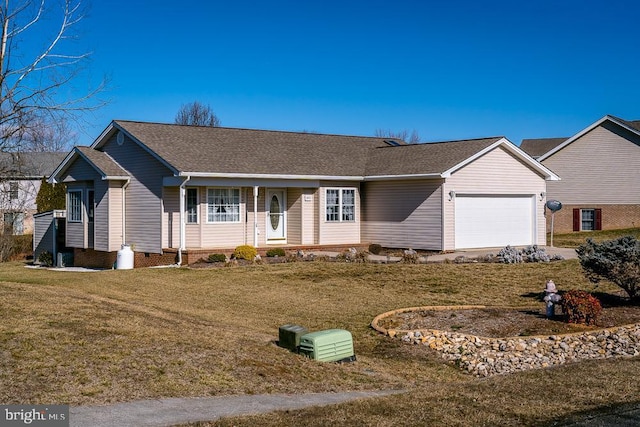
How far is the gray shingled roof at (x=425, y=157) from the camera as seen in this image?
26016 mm

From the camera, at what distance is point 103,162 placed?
2631cm

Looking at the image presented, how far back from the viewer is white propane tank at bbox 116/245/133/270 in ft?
80.5

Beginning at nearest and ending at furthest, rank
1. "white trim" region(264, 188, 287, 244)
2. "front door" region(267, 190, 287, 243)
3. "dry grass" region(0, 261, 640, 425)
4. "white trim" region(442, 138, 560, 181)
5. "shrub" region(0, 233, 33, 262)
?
"dry grass" region(0, 261, 640, 425), "white trim" region(442, 138, 560, 181), "white trim" region(264, 188, 287, 244), "front door" region(267, 190, 287, 243), "shrub" region(0, 233, 33, 262)

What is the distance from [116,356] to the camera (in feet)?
31.1

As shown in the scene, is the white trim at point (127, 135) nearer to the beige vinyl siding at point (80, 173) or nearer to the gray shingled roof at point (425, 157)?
the beige vinyl siding at point (80, 173)

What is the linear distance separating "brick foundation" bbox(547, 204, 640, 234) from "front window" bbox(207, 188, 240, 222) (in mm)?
21170

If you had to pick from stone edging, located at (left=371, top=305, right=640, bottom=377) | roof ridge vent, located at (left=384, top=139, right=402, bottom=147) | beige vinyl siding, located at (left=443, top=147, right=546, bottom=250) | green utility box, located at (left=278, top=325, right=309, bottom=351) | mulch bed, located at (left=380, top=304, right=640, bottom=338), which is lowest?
stone edging, located at (left=371, top=305, right=640, bottom=377)

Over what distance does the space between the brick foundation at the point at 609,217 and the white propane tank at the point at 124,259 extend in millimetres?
24432

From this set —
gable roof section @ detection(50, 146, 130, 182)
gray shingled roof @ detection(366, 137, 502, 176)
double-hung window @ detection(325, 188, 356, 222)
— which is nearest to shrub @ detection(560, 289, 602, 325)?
gray shingled roof @ detection(366, 137, 502, 176)

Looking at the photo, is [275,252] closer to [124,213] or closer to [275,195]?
[275,195]

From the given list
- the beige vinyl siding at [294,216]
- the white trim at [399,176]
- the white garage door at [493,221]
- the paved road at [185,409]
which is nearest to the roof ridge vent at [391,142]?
the white trim at [399,176]

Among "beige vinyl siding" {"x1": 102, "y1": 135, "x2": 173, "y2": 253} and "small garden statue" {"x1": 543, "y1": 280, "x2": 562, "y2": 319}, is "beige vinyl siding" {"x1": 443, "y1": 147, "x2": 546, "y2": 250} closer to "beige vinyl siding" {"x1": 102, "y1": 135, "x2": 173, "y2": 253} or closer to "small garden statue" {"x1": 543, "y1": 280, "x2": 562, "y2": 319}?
"beige vinyl siding" {"x1": 102, "y1": 135, "x2": 173, "y2": 253}

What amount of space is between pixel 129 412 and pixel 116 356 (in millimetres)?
2250

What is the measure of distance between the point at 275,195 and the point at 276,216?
0.79m
